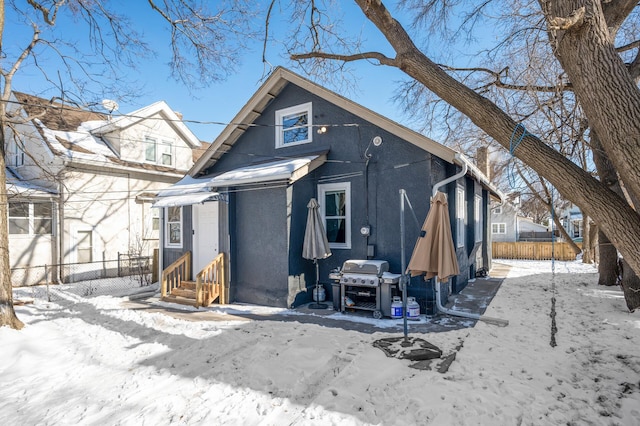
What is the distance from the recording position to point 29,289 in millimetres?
11453

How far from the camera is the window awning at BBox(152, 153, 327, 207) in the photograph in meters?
7.91

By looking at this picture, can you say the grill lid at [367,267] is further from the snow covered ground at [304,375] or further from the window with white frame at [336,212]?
the snow covered ground at [304,375]

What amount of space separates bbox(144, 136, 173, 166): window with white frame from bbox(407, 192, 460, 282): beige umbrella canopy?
14144mm

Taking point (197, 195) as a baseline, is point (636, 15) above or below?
above

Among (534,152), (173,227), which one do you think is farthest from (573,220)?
(534,152)

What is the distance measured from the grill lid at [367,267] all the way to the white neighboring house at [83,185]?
26.3ft

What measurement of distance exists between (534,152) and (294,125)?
685cm

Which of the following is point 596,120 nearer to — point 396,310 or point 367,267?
point 367,267

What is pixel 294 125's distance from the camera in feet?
31.6

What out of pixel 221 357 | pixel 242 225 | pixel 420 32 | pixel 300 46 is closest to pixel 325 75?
pixel 300 46

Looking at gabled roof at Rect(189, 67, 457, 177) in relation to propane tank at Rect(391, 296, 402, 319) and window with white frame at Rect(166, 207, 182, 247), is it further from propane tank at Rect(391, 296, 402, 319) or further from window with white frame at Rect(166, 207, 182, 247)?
propane tank at Rect(391, 296, 402, 319)

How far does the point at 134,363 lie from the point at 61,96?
23.3ft

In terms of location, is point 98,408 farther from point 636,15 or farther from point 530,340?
point 636,15

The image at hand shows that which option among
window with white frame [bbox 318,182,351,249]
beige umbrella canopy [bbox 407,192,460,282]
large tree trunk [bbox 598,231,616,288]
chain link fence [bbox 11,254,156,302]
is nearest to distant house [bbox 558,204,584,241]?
large tree trunk [bbox 598,231,616,288]
